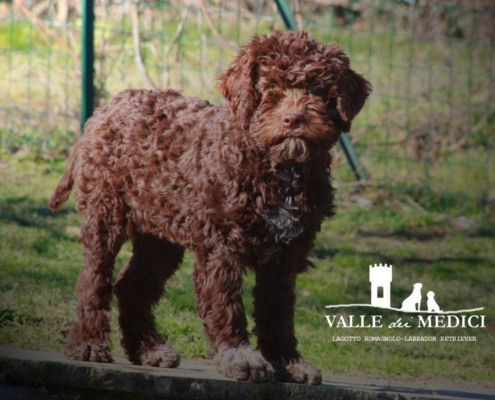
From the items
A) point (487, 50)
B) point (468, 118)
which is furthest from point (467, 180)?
point (487, 50)

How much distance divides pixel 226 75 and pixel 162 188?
2.24 feet

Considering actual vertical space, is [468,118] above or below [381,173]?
above

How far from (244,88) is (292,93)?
0.82ft

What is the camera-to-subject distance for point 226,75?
11.9 ft

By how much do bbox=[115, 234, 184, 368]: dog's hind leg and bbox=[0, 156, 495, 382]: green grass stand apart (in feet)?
2.47

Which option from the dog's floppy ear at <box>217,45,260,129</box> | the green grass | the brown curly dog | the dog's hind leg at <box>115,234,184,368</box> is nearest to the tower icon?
the green grass

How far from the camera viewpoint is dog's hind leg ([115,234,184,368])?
4215 millimetres

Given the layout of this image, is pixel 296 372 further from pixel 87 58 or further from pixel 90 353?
pixel 87 58

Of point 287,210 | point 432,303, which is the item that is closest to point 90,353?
point 287,210

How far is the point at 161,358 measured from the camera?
13.5ft

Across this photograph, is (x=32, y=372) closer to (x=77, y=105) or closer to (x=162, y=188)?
(x=162, y=188)

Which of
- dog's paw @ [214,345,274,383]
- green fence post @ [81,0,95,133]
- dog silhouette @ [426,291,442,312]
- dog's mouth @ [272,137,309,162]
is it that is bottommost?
dog silhouette @ [426,291,442,312]

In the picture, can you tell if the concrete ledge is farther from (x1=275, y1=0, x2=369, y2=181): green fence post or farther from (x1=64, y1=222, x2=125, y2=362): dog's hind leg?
(x1=275, y1=0, x2=369, y2=181): green fence post

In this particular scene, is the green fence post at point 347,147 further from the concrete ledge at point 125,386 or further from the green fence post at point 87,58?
the concrete ledge at point 125,386
